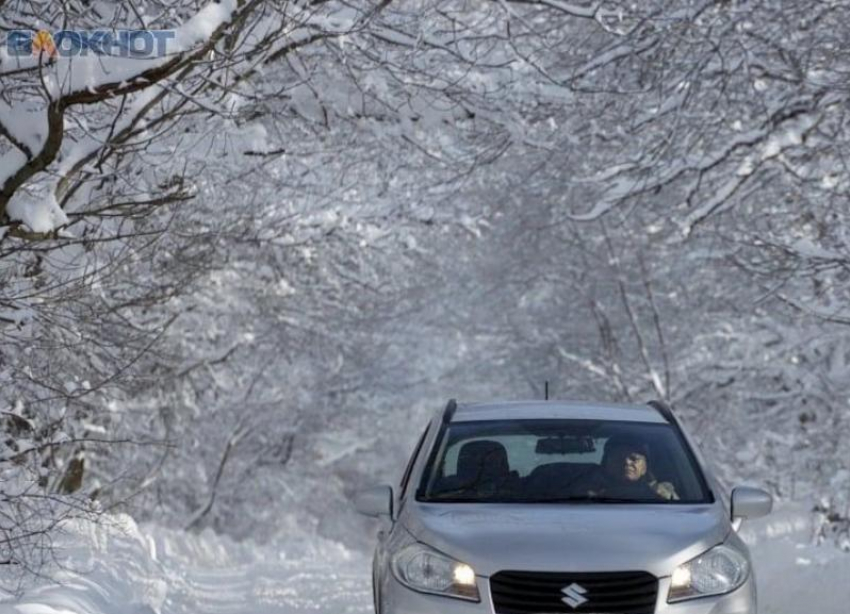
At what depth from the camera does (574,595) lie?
24.2ft

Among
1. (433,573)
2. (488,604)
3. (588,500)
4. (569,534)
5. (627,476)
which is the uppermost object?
(627,476)

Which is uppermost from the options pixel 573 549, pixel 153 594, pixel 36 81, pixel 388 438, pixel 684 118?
pixel 388 438

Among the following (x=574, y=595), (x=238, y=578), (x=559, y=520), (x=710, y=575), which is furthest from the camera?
(x=238, y=578)

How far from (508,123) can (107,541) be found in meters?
5.97

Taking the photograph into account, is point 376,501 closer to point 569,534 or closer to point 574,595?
point 569,534

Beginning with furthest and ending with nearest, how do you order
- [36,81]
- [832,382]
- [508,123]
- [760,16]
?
[832,382], [760,16], [508,123], [36,81]

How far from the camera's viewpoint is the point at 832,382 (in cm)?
2102

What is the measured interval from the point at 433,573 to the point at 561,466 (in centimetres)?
138

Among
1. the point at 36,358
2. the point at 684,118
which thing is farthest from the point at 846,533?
the point at 36,358

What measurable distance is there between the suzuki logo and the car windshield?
1011 mm

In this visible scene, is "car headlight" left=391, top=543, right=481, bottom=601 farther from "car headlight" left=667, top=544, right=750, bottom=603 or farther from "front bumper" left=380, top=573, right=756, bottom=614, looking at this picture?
"car headlight" left=667, top=544, right=750, bottom=603

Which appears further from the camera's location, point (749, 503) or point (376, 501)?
point (376, 501)

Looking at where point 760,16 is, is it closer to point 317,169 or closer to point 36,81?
point 317,169

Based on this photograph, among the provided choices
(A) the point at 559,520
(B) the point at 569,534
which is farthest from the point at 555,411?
(B) the point at 569,534
